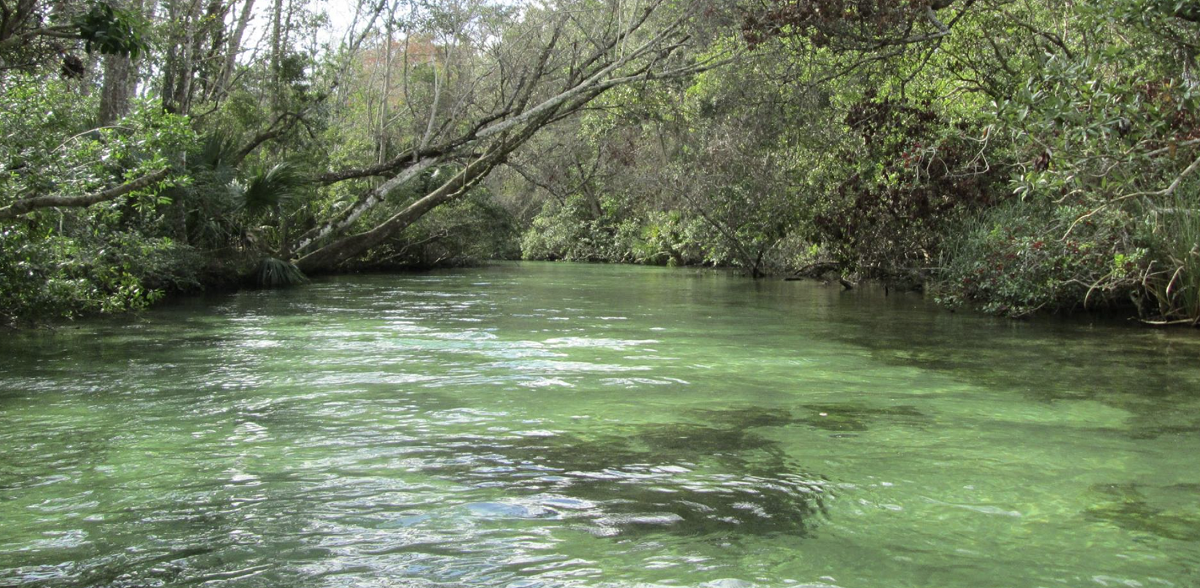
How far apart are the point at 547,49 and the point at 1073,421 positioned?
13156 millimetres

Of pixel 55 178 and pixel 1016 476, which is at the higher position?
pixel 55 178

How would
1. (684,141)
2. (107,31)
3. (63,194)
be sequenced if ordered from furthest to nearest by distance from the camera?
(684,141), (63,194), (107,31)

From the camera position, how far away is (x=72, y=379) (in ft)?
→ 23.1

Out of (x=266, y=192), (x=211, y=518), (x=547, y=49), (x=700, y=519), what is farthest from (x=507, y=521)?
(x=547, y=49)

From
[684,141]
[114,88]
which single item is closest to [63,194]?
[114,88]

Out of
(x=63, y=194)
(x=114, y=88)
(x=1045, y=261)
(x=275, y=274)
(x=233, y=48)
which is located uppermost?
(x=233, y=48)

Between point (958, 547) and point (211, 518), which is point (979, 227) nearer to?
point (958, 547)

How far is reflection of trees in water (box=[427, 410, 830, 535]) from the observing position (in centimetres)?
379

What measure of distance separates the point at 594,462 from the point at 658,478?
0.44 meters

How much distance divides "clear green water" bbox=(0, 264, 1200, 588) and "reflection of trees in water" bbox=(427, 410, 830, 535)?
0.07 feet

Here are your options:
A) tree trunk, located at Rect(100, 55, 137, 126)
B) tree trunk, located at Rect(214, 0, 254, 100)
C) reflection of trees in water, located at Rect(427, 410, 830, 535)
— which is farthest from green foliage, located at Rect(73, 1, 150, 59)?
tree trunk, located at Rect(214, 0, 254, 100)

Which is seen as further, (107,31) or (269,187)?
(269,187)

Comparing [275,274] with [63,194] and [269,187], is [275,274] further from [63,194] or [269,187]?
[63,194]

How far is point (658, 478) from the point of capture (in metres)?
4.40
